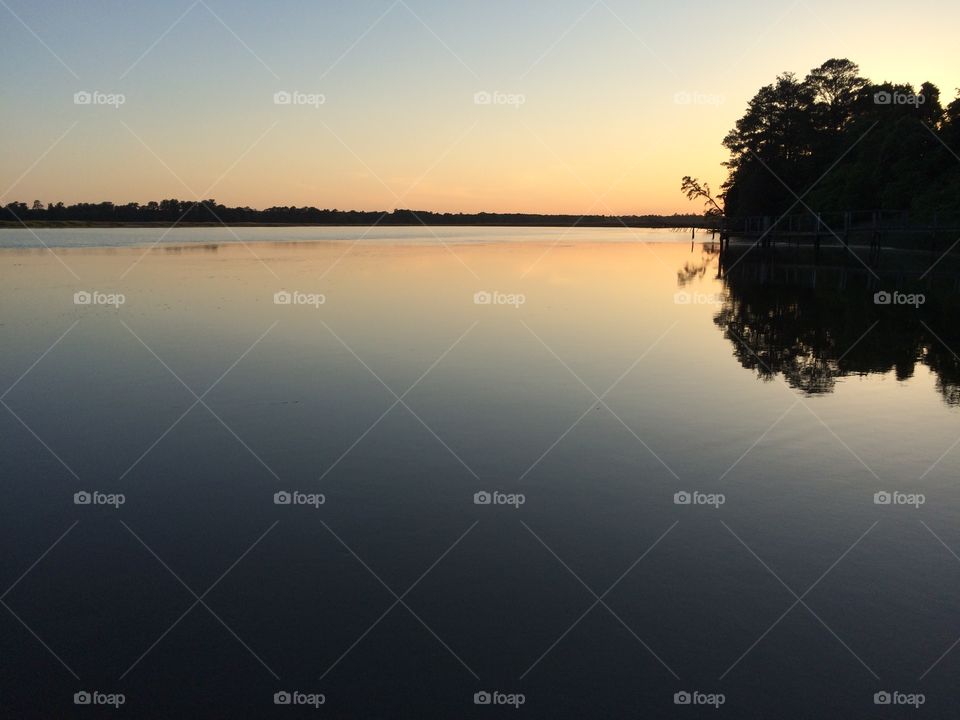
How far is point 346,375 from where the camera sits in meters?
15.3

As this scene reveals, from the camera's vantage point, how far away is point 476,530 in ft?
26.7

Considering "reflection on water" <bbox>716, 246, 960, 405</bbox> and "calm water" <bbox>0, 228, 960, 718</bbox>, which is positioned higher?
"reflection on water" <bbox>716, 246, 960, 405</bbox>

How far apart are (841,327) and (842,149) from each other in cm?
6557

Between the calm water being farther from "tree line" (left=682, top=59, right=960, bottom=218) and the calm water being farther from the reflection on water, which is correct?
"tree line" (left=682, top=59, right=960, bottom=218)

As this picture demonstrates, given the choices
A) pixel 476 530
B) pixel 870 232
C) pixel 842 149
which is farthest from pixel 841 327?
pixel 842 149

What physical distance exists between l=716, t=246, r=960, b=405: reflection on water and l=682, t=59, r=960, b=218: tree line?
14075 mm

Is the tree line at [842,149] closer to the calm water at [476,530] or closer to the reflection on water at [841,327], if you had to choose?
the reflection on water at [841,327]

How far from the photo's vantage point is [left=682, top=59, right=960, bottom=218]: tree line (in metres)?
57.3

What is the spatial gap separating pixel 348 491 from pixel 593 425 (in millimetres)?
4318

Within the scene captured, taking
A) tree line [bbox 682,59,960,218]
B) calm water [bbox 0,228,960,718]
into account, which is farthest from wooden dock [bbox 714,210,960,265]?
calm water [bbox 0,228,960,718]

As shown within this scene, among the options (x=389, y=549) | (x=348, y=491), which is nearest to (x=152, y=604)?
(x=389, y=549)

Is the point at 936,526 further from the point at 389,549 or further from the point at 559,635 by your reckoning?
the point at 389,549

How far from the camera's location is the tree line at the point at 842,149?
2258 inches

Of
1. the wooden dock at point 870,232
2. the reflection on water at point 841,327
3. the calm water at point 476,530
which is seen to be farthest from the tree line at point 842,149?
the calm water at point 476,530
